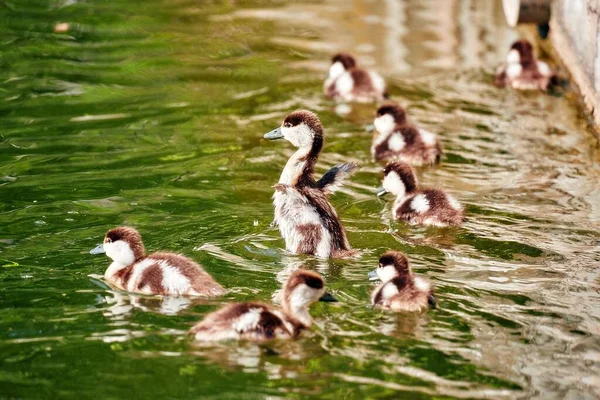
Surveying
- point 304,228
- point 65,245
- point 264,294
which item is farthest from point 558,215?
point 65,245

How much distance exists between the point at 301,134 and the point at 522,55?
15.4 feet

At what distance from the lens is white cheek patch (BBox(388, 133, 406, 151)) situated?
31.0 feet

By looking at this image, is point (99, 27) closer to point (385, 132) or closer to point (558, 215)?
point (385, 132)

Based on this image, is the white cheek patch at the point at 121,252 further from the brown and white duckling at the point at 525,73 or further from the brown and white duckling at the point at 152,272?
the brown and white duckling at the point at 525,73

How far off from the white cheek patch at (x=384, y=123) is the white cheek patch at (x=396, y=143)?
0.30m

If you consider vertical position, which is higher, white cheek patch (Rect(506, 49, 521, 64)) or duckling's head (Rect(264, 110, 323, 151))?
duckling's head (Rect(264, 110, 323, 151))

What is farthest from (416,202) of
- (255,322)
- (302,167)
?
(255,322)

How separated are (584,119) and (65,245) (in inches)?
208

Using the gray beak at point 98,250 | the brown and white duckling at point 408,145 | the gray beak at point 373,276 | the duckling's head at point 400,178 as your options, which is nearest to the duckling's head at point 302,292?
the gray beak at point 373,276

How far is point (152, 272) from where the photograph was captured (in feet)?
20.9

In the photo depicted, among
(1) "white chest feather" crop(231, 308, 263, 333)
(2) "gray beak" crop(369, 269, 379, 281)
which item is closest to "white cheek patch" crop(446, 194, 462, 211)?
(2) "gray beak" crop(369, 269, 379, 281)

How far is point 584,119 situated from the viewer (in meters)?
10.6

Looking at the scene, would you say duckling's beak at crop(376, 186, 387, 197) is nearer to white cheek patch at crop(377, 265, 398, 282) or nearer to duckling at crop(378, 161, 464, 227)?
duckling at crop(378, 161, 464, 227)

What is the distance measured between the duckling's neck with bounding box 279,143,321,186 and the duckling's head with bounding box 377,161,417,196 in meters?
0.94
